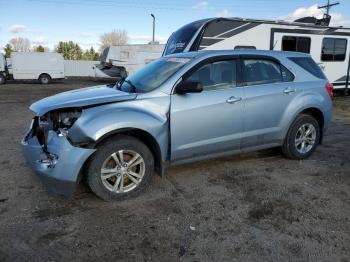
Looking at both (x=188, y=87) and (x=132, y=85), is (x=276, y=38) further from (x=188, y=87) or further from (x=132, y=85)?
(x=188, y=87)

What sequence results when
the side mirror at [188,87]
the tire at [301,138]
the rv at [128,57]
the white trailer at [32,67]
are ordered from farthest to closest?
the white trailer at [32,67]
the rv at [128,57]
the tire at [301,138]
the side mirror at [188,87]

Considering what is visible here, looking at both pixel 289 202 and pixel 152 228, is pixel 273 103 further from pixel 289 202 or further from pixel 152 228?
pixel 152 228

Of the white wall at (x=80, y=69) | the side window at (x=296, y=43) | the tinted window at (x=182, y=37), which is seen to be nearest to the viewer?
the tinted window at (x=182, y=37)

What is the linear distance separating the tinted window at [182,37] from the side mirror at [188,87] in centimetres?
579

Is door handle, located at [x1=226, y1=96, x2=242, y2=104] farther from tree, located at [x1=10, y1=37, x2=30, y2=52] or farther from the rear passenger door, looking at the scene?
tree, located at [x1=10, y1=37, x2=30, y2=52]

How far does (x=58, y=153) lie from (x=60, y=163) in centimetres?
11

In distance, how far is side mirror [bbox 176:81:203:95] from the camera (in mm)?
4297

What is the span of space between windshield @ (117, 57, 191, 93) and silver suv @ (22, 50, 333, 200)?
0.02 meters

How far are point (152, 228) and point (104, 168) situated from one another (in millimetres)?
951

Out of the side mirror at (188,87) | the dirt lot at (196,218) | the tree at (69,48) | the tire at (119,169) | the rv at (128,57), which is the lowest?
the dirt lot at (196,218)

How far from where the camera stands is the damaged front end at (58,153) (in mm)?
3725

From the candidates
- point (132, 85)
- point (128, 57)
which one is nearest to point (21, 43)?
point (128, 57)

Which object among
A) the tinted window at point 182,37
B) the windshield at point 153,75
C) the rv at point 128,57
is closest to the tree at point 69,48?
the rv at point 128,57

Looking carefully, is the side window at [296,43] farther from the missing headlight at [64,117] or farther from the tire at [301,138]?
the missing headlight at [64,117]
